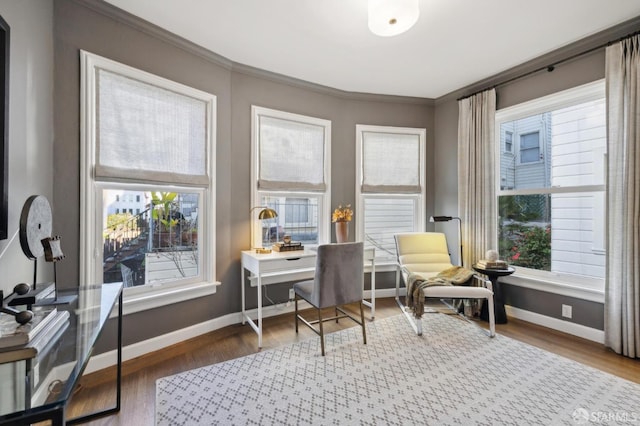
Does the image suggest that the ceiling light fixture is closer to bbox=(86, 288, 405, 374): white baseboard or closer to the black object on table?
the black object on table

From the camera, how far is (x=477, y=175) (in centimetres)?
344

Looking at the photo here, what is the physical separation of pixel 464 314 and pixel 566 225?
1356 mm

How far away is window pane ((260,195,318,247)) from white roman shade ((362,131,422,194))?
79cm

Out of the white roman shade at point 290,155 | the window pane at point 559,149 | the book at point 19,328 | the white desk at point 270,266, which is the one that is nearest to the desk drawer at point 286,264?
the white desk at point 270,266

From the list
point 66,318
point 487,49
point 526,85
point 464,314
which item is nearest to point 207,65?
point 66,318

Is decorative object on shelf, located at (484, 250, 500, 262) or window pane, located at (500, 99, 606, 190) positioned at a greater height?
window pane, located at (500, 99, 606, 190)

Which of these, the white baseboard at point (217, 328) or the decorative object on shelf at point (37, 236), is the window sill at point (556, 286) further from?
the decorative object on shelf at point (37, 236)

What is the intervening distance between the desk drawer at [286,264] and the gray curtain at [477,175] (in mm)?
1983

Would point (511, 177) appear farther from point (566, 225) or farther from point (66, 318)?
point (66, 318)

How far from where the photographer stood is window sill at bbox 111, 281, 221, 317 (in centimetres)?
230

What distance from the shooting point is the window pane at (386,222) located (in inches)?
154

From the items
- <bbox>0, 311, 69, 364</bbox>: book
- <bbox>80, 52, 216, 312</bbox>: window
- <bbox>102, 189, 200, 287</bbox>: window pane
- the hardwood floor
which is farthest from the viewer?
<bbox>102, 189, 200, 287</bbox>: window pane

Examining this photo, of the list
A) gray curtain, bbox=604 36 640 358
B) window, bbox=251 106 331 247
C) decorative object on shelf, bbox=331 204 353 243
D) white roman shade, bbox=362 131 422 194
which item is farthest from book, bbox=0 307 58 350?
gray curtain, bbox=604 36 640 358

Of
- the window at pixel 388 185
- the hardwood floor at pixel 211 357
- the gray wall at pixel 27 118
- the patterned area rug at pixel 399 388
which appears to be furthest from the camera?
the window at pixel 388 185
